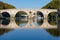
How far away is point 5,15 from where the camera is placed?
298ft

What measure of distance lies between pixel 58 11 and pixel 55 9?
1200 millimetres

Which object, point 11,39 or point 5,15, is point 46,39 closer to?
point 11,39

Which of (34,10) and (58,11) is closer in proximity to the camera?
(58,11)

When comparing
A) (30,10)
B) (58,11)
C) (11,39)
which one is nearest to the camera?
(11,39)

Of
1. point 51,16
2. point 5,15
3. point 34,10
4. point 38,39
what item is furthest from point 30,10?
point 38,39

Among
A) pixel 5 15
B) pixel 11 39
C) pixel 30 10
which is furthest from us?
pixel 5 15

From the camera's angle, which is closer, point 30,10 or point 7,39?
point 7,39

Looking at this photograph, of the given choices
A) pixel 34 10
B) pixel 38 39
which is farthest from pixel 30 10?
pixel 38 39

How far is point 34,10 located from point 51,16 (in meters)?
5.50

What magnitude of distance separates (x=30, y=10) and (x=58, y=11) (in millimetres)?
9515

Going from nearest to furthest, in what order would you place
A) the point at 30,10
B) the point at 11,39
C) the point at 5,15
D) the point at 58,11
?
the point at 11,39 < the point at 58,11 < the point at 30,10 < the point at 5,15

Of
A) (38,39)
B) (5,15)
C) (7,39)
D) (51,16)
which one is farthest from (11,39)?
(5,15)

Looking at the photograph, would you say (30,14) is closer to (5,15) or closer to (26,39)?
(5,15)

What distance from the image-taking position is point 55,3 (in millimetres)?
80250
